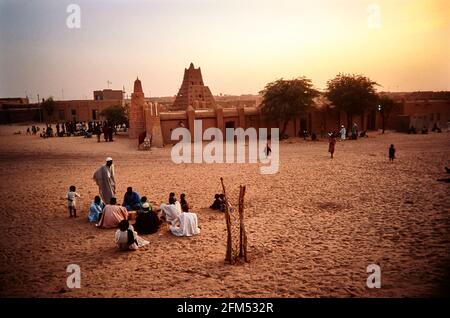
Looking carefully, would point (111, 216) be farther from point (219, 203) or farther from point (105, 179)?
point (219, 203)

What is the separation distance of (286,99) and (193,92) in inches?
582

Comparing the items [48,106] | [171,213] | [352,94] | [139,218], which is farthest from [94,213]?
[48,106]

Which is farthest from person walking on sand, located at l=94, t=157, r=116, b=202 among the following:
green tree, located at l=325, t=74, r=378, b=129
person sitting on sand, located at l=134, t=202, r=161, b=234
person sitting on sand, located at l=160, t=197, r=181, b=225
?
green tree, located at l=325, t=74, r=378, b=129

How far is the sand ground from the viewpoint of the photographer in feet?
20.8

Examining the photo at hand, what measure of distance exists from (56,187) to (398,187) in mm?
Answer: 14043

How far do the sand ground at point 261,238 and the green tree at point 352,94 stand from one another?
50.5ft

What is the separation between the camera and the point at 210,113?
103ft

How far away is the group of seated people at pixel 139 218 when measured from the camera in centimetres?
799

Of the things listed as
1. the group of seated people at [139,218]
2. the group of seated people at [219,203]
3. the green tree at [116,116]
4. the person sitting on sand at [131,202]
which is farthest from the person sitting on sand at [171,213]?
the green tree at [116,116]

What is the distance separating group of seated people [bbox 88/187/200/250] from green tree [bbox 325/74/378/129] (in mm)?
26207

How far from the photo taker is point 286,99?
102ft

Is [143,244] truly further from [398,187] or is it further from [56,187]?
[398,187]

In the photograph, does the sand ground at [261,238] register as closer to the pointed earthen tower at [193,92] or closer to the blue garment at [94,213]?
the blue garment at [94,213]
